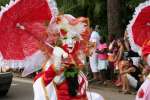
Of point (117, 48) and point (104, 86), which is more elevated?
point (117, 48)

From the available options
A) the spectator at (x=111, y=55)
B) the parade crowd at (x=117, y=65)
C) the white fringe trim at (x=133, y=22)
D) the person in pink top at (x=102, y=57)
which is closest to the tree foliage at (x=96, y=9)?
the parade crowd at (x=117, y=65)

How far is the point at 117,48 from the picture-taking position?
13547 mm

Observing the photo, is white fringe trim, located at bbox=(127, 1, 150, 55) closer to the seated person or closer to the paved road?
the paved road

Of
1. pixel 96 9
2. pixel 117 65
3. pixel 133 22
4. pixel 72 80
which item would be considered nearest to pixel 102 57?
pixel 117 65

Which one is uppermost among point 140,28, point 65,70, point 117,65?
point 140,28

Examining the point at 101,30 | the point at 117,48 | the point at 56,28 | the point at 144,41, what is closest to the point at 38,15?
the point at 56,28

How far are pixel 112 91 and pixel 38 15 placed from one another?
22.1ft

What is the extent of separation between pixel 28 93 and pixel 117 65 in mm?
2221

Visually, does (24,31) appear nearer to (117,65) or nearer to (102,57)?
(117,65)

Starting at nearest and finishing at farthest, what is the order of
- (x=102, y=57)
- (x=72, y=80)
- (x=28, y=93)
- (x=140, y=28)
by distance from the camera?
(x=72, y=80) < (x=140, y=28) < (x=28, y=93) < (x=102, y=57)

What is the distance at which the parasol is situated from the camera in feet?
22.6

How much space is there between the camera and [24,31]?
274 inches

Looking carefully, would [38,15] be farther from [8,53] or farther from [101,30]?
[101,30]

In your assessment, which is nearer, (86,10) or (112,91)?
(112,91)
